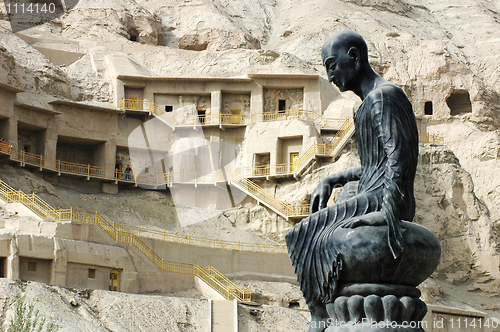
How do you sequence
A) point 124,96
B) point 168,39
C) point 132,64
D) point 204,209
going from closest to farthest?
point 204,209 → point 124,96 → point 132,64 → point 168,39

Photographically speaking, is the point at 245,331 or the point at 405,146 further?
the point at 245,331

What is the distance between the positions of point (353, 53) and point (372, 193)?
1.27 meters

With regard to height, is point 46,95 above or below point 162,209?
above

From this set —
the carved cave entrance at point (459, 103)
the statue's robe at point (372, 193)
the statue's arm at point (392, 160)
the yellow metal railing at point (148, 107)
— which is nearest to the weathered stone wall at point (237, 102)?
the yellow metal railing at point (148, 107)

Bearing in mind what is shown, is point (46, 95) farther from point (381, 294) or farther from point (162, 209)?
point (381, 294)

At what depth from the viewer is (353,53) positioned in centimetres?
602

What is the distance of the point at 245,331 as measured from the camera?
22453 mm

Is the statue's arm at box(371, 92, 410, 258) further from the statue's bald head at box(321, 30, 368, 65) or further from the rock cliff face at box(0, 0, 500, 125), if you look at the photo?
the rock cliff face at box(0, 0, 500, 125)

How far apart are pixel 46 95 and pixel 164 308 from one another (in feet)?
61.7

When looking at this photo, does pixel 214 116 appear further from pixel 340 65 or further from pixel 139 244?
pixel 340 65

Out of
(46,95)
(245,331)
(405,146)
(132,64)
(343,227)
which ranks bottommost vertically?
(245,331)

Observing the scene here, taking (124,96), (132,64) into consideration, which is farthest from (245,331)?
(132,64)

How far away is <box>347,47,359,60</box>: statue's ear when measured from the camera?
599 centimetres

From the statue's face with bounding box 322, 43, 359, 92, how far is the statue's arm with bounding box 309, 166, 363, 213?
32.5 inches
